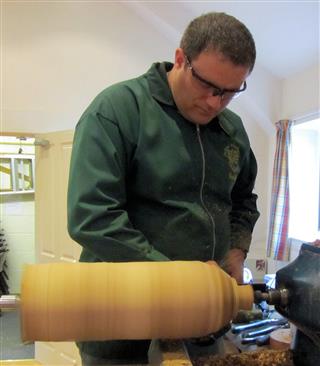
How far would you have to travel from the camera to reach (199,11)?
3086mm

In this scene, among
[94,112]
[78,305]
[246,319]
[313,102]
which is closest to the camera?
[78,305]

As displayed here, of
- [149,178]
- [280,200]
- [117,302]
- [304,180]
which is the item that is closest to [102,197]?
[149,178]

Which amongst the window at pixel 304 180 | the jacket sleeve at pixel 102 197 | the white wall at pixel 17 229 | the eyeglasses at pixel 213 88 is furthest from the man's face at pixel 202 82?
the white wall at pixel 17 229

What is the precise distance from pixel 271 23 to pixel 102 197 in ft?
7.86

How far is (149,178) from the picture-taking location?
0.92 m

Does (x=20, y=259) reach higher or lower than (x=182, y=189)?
lower

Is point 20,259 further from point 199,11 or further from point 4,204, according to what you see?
point 199,11

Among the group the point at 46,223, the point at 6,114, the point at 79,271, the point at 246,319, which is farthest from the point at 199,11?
the point at 79,271

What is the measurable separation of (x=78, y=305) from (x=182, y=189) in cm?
45

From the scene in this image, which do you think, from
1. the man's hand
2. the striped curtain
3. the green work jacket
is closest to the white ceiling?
the striped curtain

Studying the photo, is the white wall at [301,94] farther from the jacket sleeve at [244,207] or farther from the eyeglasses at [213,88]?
the eyeglasses at [213,88]

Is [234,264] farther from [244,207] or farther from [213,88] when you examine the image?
[213,88]

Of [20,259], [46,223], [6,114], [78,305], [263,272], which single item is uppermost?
[6,114]

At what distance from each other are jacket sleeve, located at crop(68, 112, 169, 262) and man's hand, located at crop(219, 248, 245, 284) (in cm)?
33
